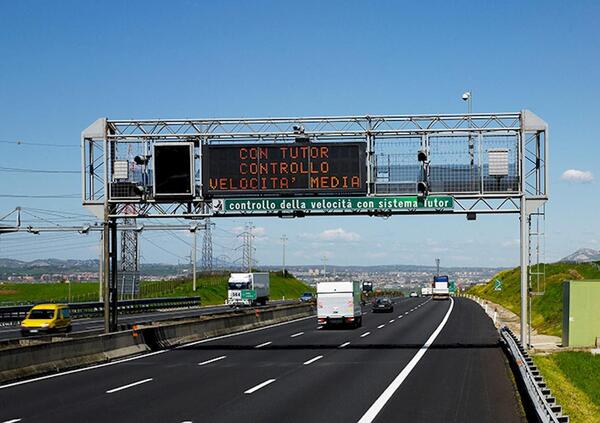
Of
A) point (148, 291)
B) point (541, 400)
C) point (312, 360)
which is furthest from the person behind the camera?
point (148, 291)

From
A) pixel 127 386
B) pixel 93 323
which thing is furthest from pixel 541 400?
pixel 93 323

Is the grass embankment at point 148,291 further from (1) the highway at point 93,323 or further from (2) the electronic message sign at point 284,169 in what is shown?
(2) the electronic message sign at point 284,169

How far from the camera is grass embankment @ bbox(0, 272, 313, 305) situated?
104 meters

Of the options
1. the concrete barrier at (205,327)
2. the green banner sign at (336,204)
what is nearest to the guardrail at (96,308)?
the concrete barrier at (205,327)

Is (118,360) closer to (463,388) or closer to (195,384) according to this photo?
(195,384)

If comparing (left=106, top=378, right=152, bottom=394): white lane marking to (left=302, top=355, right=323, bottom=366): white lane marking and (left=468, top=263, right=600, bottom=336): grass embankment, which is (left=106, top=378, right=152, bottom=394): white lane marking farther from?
(left=468, top=263, right=600, bottom=336): grass embankment

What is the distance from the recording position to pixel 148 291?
125 metres

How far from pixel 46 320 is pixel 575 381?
91.3 feet

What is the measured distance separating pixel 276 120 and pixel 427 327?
73.9 ft

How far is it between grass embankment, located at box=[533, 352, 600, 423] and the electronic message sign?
9.36 meters

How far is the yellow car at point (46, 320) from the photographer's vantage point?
43.7 meters

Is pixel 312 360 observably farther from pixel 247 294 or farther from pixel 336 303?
pixel 247 294

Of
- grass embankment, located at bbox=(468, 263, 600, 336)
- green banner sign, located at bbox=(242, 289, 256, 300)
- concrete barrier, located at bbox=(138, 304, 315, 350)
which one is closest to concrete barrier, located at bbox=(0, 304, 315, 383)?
concrete barrier, located at bbox=(138, 304, 315, 350)

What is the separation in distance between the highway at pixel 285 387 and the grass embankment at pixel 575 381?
1338mm
